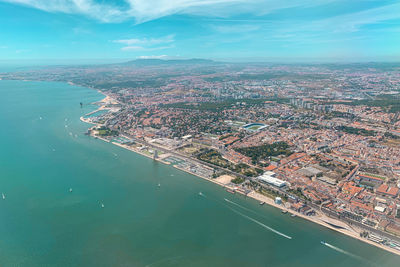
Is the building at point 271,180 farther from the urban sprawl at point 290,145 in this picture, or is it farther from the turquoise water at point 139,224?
the turquoise water at point 139,224

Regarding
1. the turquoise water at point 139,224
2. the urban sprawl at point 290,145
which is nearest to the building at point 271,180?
the urban sprawl at point 290,145

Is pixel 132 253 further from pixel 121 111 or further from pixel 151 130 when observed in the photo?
pixel 121 111

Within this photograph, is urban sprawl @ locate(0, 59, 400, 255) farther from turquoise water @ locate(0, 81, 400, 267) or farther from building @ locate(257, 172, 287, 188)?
turquoise water @ locate(0, 81, 400, 267)

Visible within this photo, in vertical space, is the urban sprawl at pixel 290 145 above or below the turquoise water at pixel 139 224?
above

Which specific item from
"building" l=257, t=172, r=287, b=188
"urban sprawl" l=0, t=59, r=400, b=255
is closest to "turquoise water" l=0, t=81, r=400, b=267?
"urban sprawl" l=0, t=59, r=400, b=255

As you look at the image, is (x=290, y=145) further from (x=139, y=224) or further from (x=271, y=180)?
(x=139, y=224)

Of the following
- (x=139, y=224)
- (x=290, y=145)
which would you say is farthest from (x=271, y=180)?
(x=139, y=224)

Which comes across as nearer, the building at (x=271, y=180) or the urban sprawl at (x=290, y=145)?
the urban sprawl at (x=290, y=145)

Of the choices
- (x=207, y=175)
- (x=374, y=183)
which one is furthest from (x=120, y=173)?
(x=374, y=183)
